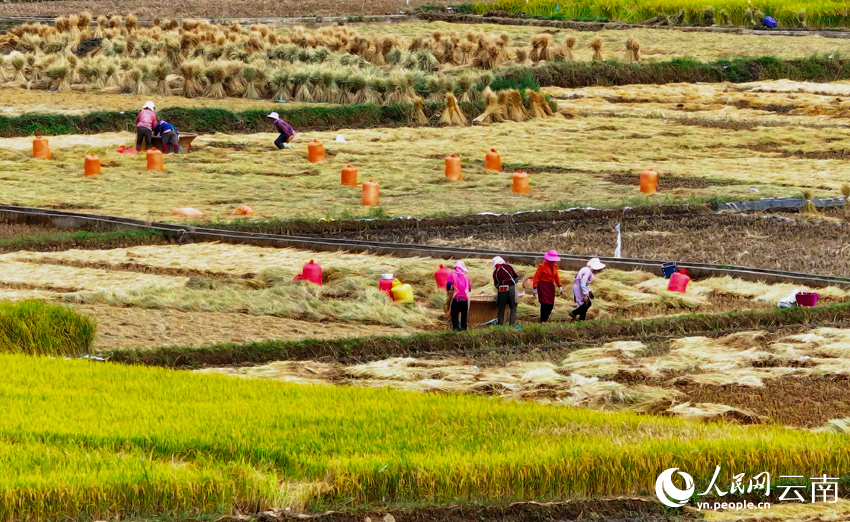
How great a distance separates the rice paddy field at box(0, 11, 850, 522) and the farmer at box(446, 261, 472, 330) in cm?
35

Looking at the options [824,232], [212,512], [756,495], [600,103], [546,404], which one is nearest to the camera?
[212,512]

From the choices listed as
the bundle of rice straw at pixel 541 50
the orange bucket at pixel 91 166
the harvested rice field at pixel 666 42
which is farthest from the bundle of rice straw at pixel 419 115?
the harvested rice field at pixel 666 42

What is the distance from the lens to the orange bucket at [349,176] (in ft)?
77.7

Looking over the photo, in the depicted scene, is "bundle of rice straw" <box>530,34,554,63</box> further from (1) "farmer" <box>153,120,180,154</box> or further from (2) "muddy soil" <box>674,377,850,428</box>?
(2) "muddy soil" <box>674,377,850,428</box>

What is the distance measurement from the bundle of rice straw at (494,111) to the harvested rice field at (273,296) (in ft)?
45.2

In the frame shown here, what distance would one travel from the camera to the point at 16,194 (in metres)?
22.6

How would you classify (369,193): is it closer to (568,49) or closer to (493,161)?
(493,161)

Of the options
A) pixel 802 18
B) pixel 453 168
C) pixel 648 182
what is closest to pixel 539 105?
pixel 453 168

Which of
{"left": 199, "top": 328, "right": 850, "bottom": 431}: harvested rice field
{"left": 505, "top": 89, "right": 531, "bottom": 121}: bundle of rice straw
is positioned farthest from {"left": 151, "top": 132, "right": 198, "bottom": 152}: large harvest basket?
{"left": 199, "top": 328, "right": 850, "bottom": 431}: harvested rice field

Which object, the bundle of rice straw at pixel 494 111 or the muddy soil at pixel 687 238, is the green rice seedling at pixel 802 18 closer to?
the bundle of rice straw at pixel 494 111

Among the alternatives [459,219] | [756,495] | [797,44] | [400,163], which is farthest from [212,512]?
[797,44]

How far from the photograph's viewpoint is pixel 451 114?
31.4m

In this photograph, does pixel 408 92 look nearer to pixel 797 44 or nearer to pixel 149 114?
pixel 149 114

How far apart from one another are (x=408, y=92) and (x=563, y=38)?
14973 millimetres
